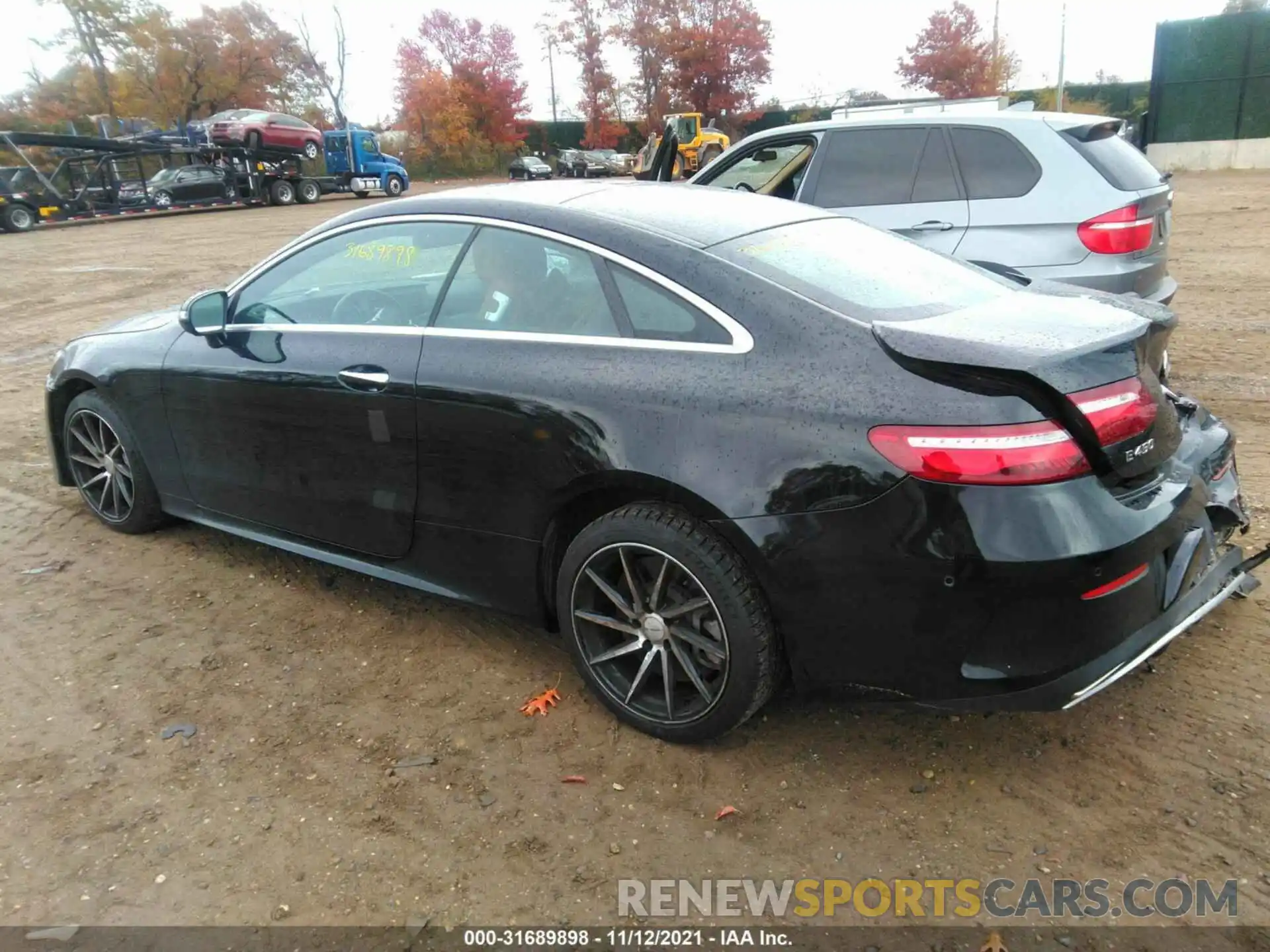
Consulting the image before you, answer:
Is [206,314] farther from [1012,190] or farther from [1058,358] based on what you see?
[1012,190]

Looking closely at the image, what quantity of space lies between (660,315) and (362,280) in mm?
1465

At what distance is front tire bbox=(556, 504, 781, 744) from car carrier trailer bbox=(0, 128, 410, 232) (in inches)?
1022

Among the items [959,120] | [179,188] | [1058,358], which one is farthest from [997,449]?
[179,188]

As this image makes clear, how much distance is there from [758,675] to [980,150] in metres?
4.35

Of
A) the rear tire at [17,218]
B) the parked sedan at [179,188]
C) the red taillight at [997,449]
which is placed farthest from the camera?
the parked sedan at [179,188]

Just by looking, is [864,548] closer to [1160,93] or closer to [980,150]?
[980,150]

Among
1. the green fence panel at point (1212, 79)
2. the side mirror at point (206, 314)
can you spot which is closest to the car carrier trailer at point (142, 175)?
the side mirror at point (206, 314)

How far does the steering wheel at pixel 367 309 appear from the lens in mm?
3318

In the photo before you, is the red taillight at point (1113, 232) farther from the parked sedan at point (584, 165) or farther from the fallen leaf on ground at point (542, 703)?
the parked sedan at point (584, 165)

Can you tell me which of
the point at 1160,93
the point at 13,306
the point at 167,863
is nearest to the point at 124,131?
the point at 13,306

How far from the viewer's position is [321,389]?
131 inches

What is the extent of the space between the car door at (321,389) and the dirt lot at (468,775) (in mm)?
509

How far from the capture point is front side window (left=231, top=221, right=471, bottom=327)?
3.26m

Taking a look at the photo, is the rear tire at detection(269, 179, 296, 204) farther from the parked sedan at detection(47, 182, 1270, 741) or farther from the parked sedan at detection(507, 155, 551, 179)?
the parked sedan at detection(47, 182, 1270, 741)
